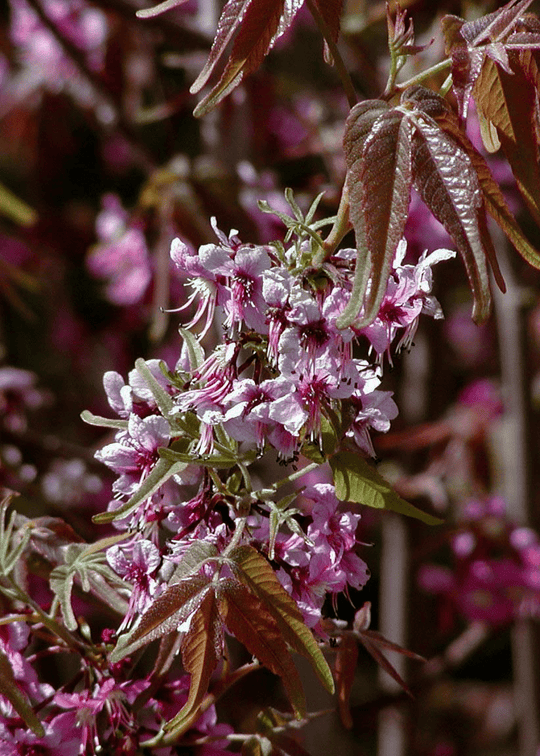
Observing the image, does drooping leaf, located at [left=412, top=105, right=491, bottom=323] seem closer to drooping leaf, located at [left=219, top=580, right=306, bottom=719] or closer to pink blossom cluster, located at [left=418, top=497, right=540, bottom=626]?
drooping leaf, located at [left=219, top=580, right=306, bottom=719]

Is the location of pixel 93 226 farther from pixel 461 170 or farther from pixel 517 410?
pixel 461 170

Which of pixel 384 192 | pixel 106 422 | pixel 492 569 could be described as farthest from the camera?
pixel 492 569

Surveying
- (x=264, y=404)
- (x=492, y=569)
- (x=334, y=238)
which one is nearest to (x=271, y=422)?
(x=264, y=404)

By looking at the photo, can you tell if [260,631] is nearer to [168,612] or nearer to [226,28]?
[168,612]

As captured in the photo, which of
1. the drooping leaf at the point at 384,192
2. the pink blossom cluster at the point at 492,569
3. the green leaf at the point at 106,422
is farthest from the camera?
the pink blossom cluster at the point at 492,569

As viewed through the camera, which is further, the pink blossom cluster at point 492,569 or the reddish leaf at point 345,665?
the pink blossom cluster at point 492,569

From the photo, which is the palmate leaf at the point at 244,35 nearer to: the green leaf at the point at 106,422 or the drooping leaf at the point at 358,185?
the drooping leaf at the point at 358,185

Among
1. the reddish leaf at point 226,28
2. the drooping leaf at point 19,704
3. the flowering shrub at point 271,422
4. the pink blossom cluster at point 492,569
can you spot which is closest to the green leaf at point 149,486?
the flowering shrub at point 271,422
